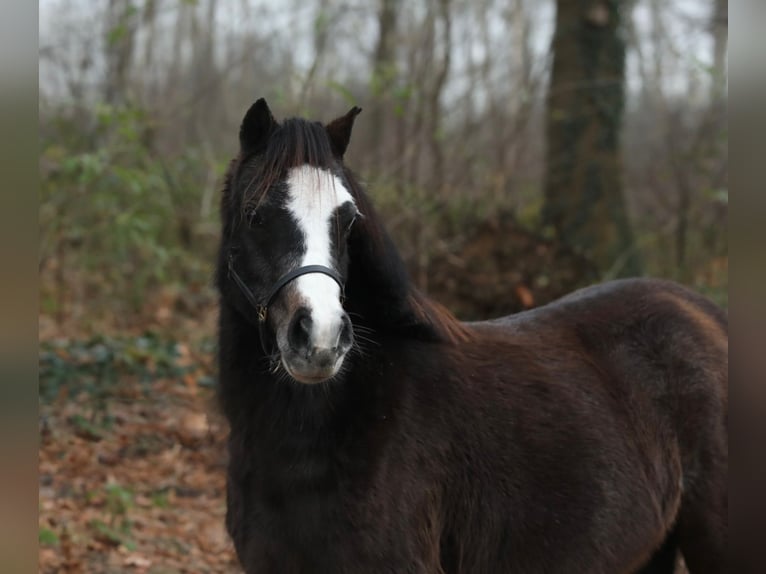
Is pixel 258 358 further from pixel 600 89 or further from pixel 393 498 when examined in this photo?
pixel 600 89

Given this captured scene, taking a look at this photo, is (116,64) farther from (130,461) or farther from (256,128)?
(256,128)

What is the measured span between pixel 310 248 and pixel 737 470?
6.10 ft

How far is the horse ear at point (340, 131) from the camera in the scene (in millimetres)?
3209

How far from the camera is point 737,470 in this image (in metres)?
1.02

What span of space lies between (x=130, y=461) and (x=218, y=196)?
14.5 feet

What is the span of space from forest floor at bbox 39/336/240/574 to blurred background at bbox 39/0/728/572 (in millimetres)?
20

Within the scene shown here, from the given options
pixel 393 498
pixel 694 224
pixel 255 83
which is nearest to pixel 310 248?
pixel 393 498

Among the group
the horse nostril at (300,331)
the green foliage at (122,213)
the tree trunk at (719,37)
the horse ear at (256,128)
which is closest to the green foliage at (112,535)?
the green foliage at (122,213)

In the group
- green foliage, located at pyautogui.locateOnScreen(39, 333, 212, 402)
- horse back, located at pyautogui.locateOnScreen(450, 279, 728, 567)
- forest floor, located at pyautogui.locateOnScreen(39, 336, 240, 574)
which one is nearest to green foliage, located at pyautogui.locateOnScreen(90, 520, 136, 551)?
forest floor, located at pyautogui.locateOnScreen(39, 336, 240, 574)

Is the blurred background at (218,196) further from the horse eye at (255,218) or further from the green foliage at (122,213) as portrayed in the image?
the horse eye at (255,218)

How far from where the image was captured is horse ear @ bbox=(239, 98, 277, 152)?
3.06 meters

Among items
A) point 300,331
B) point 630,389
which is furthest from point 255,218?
point 630,389

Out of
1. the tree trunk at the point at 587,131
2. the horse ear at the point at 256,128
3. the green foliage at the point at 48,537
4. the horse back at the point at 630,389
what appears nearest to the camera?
the horse ear at the point at 256,128

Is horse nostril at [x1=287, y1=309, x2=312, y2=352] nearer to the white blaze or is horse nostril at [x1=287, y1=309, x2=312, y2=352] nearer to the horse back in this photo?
the white blaze
